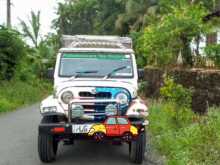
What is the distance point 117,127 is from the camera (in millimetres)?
10445

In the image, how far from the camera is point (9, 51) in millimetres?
30203

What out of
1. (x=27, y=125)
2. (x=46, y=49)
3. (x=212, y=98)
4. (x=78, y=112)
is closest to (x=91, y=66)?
(x=78, y=112)

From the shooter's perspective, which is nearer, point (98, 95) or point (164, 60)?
point (98, 95)

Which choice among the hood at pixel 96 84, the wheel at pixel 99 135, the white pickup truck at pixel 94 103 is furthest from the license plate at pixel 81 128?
the hood at pixel 96 84

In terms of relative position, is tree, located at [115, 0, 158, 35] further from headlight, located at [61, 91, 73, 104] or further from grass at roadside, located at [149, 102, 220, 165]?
headlight, located at [61, 91, 73, 104]

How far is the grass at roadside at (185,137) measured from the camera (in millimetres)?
9977

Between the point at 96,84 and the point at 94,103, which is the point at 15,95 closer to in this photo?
the point at 96,84

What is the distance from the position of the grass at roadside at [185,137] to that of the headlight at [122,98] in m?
1.36

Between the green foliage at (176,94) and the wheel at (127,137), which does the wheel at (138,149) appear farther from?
the green foliage at (176,94)

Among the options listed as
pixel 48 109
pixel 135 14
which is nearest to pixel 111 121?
pixel 48 109

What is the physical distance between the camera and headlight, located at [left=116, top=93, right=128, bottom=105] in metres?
11.1

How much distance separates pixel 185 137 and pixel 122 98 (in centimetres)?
157

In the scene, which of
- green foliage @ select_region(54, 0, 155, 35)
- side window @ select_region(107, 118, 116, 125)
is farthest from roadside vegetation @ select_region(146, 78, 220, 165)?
green foliage @ select_region(54, 0, 155, 35)

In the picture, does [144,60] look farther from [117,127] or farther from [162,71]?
[117,127]
